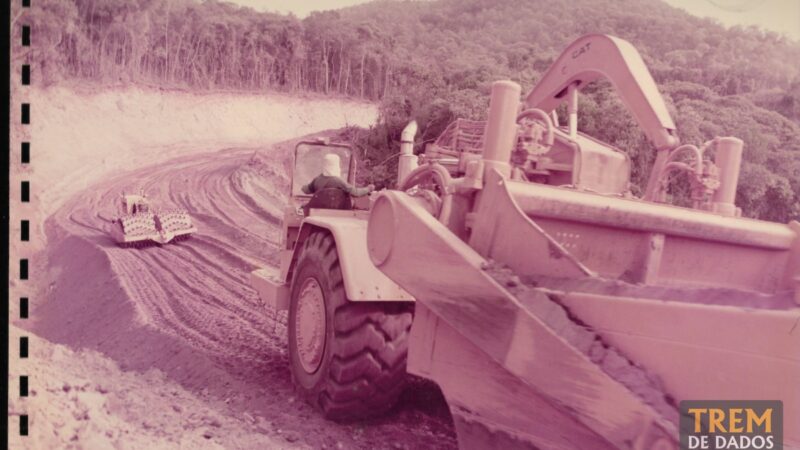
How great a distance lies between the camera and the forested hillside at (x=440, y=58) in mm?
4719

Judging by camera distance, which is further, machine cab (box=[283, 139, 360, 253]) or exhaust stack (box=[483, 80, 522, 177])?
machine cab (box=[283, 139, 360, 253])

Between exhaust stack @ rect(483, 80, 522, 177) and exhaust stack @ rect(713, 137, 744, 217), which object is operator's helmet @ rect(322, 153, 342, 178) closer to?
exhaust stack @ rect(483, 80, 522, 177)

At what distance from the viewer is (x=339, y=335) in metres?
3.34

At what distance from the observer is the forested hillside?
15.5 feet

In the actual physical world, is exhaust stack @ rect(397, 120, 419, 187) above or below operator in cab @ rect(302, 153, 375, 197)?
above

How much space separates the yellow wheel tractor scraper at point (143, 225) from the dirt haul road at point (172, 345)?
0.39ft

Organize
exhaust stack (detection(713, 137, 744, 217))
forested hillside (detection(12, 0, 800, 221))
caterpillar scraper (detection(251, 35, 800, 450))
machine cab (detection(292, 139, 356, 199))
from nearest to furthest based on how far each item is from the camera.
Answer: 1. caterpillar scraper (detection(251, 35, 800, 450))
2. exhaust stack (detection(713, 137, 744, 217))
3. forested hillside (detection(12, 0, 800, 221))
4. machine cab (detection(292, 139, 356, 199))

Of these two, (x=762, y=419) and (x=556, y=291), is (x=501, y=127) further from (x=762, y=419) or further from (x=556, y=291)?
(x=762, y=419)

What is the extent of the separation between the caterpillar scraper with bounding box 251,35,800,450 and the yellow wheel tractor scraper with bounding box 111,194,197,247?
3.60 m

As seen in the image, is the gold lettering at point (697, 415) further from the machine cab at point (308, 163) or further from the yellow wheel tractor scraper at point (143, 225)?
the yellow wheel tractor scraper at point (143, 225)

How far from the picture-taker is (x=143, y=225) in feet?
24.1

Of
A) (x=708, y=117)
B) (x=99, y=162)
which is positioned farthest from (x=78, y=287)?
(x=708, y=117)

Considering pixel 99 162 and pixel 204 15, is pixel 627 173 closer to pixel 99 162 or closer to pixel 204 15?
pixel 204 15

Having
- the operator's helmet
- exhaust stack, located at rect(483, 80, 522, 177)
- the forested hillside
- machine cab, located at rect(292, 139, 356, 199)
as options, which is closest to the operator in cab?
the operator's helmet
